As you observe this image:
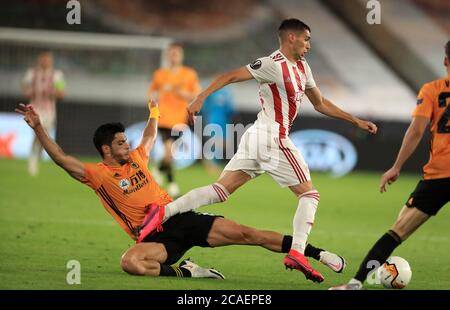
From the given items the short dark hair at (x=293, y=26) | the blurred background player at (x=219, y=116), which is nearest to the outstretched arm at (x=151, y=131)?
the short dark hair at (x=293, y=26)

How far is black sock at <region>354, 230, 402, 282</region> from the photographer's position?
6.40 meters

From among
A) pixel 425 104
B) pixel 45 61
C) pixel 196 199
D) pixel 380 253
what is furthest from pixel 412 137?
pixel 45 61

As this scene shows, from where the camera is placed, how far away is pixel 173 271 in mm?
7207

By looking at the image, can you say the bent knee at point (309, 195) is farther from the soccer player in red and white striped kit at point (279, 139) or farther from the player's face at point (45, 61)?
the player's face at point (45, 61)

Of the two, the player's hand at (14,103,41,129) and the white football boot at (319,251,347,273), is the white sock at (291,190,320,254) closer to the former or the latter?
the white football boot at (319,251,347,273)

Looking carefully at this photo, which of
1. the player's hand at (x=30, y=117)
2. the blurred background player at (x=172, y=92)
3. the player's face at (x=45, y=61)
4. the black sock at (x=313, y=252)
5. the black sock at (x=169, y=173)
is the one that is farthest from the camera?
the player's face at (x=45, y=61)

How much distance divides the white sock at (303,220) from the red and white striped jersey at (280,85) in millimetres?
546

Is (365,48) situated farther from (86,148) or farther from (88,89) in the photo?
(86,148)

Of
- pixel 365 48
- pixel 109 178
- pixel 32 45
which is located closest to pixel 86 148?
pixel 32 45

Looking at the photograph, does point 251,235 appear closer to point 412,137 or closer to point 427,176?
point 427,176

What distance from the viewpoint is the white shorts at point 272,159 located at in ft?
24.0

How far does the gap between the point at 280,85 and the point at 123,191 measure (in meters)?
1.52

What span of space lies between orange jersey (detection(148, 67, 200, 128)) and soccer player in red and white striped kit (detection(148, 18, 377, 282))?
7288 millimetres

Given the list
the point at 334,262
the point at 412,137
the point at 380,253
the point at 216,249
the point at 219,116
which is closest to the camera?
the point at 412,137
